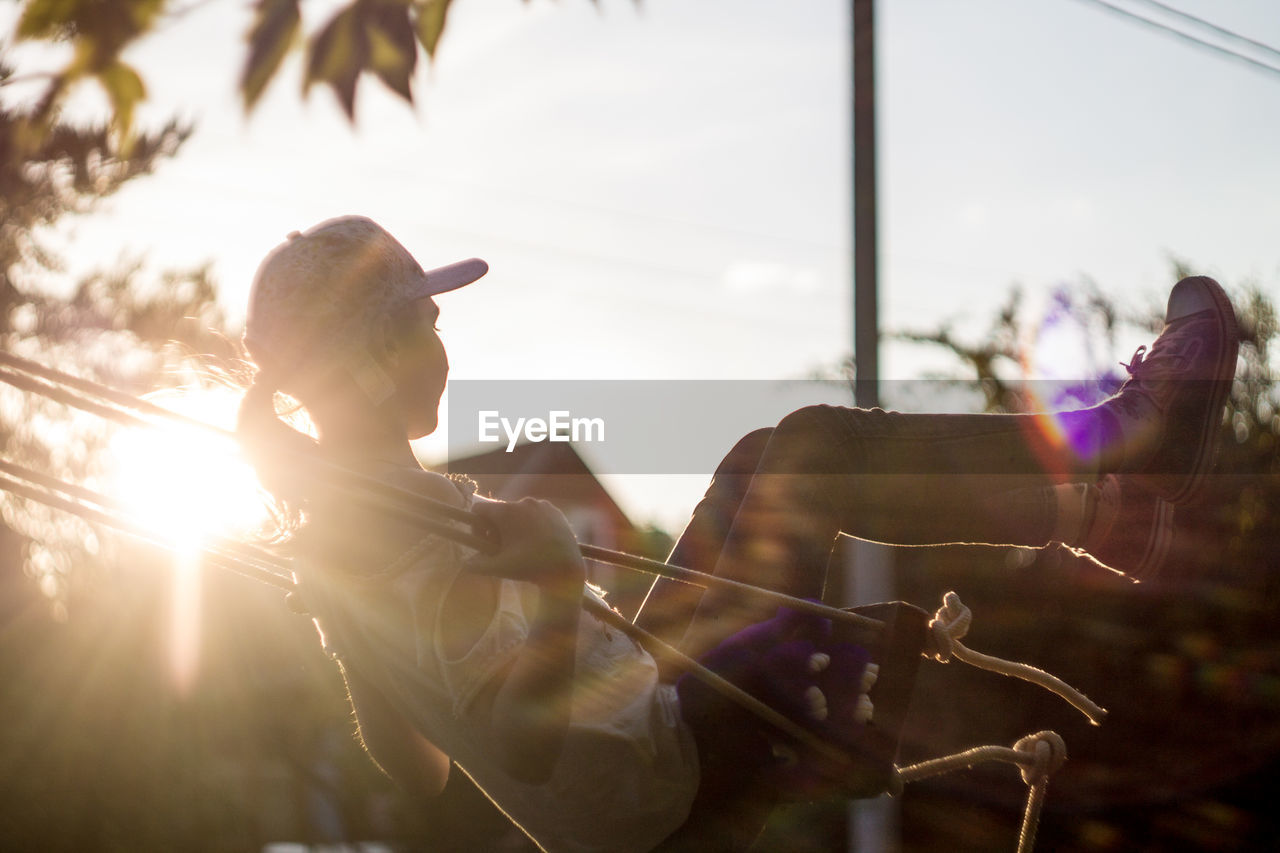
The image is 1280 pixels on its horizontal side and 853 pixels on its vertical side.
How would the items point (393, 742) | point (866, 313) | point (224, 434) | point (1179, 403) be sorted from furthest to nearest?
point (866, 313) < point (1179, 403) < point (393, 742) < point (224, 434)

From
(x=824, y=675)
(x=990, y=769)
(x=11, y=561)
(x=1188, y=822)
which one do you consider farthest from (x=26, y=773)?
(x=1188, y=822)

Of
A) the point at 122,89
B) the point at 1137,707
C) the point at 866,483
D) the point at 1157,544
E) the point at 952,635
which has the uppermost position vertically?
the point at 122,89

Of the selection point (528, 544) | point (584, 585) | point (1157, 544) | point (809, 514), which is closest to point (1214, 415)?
point (1157, 544)

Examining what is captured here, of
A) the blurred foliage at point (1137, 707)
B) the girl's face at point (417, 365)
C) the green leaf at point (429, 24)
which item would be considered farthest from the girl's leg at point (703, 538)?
the blurred foliage at point (1137, 707)

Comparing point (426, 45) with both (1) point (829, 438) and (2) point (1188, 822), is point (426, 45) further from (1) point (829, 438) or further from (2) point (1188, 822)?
(2) point (1188, 822)

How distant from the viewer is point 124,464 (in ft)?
7.42

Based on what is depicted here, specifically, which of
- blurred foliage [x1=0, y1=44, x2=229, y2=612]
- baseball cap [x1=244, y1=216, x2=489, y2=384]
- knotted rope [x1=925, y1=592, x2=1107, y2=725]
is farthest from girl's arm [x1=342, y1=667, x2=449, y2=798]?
blurred foliage [x1=0, y1=44, x2=229, y2=612]

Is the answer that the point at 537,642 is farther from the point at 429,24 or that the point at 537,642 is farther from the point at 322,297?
the point at 429,24

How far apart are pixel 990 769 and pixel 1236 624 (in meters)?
1.87

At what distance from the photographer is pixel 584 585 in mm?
1809

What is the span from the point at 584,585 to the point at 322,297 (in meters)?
0.69

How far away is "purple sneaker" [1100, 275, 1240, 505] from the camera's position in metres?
2.42

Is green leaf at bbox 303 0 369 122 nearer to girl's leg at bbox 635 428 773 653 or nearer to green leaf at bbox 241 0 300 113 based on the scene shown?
green leaf at bbox 241 0 300 113

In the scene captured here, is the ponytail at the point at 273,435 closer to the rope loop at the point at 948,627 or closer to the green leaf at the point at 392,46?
the green leaf at the point at 392,46
